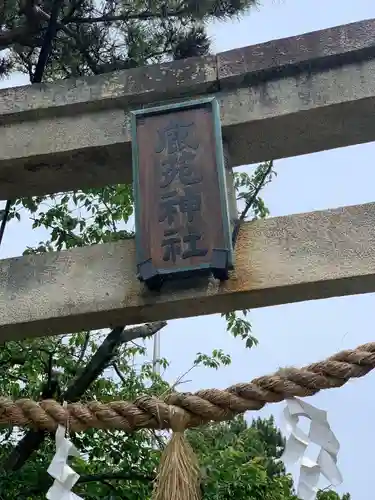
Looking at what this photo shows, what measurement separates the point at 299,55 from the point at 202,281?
3.44 ft

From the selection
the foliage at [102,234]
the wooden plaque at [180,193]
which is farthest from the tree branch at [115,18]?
the wooden plaque at [180,193]

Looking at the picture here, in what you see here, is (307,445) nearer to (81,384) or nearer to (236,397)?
(236,397)

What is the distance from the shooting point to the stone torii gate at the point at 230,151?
222 cm

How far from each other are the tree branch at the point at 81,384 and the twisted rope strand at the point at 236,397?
243cm

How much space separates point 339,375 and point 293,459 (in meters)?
0.29

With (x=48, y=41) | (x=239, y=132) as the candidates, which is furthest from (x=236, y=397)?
(x=48, y=41)

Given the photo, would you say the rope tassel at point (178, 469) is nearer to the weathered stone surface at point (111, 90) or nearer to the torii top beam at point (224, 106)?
the torii top beam at point (224, 106)

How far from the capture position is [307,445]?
69.6 inches

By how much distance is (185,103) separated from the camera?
249 centimetres

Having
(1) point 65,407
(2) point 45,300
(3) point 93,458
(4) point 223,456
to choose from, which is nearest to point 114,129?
(2) point 45,300

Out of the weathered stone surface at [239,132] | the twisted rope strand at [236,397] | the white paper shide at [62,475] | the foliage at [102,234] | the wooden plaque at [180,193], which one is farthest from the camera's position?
the foliage at [102,234]

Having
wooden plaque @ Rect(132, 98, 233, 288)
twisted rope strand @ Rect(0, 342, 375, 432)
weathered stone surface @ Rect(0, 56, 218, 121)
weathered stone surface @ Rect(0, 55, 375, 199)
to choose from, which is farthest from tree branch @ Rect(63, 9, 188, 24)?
twisted rope strand @ Rect(0, 342, 375, 432)

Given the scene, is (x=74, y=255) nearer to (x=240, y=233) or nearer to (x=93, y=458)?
(x=240, y=233)

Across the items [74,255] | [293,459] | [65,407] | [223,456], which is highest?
[74,255]
